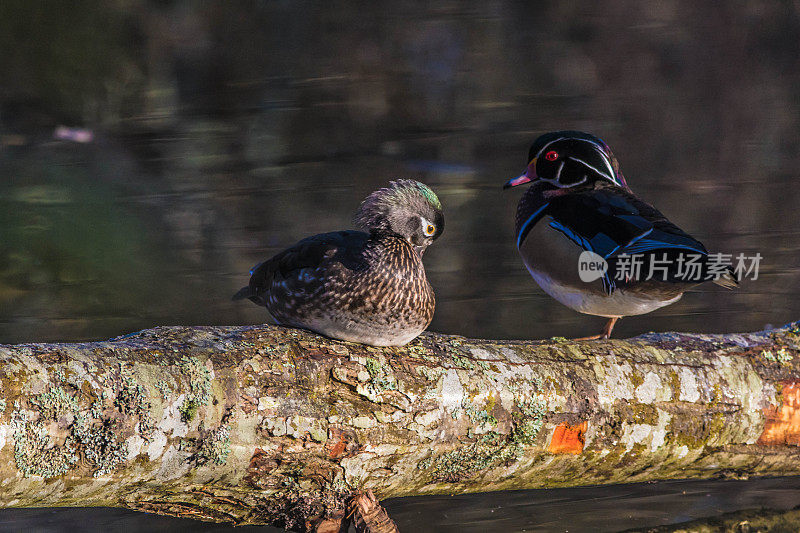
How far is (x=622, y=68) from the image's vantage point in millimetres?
2428

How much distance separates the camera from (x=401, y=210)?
154 cm

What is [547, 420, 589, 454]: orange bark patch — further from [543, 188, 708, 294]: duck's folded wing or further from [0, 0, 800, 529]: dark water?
[0, 0, 800, 529]: dark water

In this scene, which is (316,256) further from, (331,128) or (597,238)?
(331,128)

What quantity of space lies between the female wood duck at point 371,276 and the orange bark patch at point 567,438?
0.37m

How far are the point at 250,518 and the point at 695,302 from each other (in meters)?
1.86

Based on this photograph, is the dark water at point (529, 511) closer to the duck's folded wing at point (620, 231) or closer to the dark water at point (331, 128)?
the dark water at point (331, 128)

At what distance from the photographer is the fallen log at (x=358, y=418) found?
1.16 meters

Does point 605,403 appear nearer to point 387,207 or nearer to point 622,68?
point 387,207

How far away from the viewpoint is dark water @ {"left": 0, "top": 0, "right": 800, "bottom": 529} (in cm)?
234

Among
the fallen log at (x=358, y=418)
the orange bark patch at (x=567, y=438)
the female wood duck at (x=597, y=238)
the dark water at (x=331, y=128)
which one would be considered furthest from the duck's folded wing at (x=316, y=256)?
the dark water at (x=331, y=128)

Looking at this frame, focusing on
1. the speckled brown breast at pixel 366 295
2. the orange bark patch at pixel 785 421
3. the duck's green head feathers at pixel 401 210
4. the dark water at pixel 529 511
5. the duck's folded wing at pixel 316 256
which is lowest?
the dark water at pixel 529 511

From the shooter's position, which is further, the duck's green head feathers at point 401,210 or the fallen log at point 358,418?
the duck's green head feathers at point 401,210

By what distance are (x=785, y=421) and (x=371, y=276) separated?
1.10m

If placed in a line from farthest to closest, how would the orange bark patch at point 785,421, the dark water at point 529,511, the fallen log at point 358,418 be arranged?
1. the dark water at point 529,511
2. the orange bark patch at point 785,421
3. the fallen log at point 358,418
